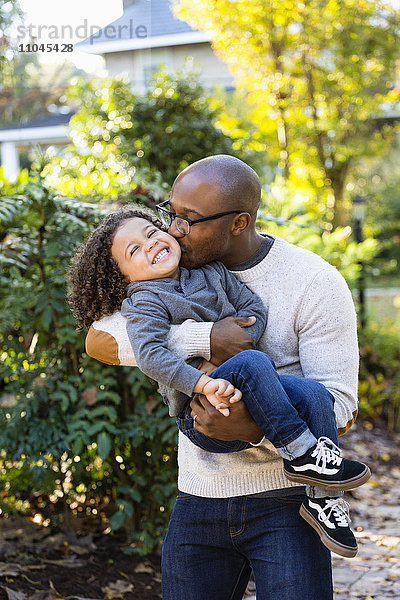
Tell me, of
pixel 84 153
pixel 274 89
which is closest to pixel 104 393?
pixel 84 153

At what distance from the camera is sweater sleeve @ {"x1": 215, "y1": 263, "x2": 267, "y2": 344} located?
1926 millimetres

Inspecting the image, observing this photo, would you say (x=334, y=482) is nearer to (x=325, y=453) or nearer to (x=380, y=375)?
(x=325, y=453)

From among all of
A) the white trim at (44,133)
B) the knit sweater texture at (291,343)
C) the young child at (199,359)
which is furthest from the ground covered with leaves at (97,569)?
the white trim at (44,133)

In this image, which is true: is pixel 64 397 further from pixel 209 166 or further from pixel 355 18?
pixel 355 18

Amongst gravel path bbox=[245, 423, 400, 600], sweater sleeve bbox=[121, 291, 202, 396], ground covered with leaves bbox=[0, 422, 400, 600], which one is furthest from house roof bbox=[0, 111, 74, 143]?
sweater sleeve bbox=[121, 291, 202, 396]

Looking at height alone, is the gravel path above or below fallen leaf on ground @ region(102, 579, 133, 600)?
below

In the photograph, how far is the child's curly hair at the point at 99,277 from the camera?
78.6 inches

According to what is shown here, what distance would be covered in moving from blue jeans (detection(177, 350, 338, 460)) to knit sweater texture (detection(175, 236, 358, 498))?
0.09 meters

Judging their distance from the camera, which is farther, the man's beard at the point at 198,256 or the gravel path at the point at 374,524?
the gravel path at the point at 374,524

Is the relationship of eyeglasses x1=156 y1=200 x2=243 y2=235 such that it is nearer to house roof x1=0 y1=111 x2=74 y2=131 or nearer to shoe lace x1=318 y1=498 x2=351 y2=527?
shoe lace x1=318 y1=498 x2=351 y2=527

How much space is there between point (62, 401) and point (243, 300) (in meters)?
1.74

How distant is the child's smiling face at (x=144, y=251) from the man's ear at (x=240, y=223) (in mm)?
160

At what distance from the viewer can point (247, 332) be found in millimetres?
1867

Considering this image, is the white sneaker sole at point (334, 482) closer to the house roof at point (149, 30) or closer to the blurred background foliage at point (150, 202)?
the blurred background foliage at point (150, 202)
